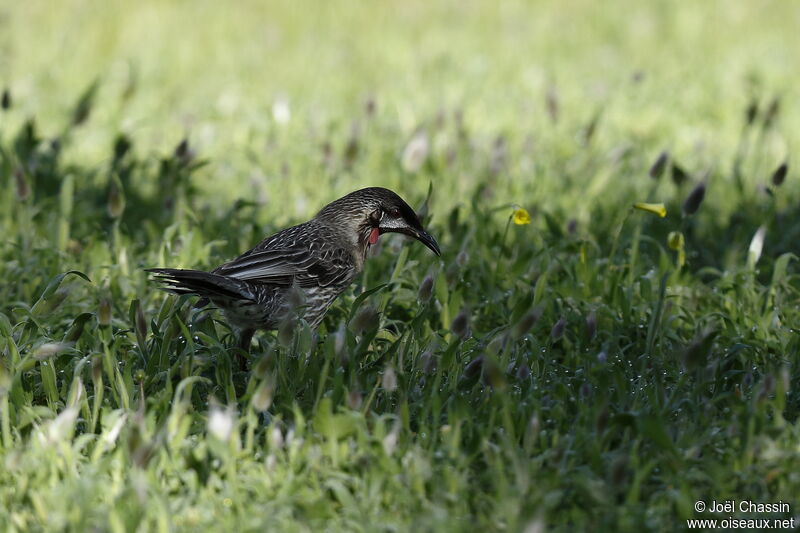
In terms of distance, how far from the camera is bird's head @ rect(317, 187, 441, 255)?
5117 millimetres

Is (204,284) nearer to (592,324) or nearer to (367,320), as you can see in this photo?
(367,320)

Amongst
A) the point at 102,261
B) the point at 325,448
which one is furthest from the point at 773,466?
the point at 102,261

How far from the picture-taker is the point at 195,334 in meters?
4.47

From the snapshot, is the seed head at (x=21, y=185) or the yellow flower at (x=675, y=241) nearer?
the yellow flower at (x=675, y=241)

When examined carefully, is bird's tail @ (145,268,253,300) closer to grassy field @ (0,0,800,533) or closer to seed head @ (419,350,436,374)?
grassy field @ (0,0,800,533)

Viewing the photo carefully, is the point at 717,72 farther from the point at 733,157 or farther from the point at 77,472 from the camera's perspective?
the point at 77,472

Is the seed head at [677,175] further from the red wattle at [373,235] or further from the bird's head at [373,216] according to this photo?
the red wattle at [373,235]

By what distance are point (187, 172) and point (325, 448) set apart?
3038 millimetres

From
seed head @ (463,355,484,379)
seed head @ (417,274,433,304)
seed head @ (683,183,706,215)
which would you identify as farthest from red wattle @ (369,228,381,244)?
seed head @ (683,183,706,215)

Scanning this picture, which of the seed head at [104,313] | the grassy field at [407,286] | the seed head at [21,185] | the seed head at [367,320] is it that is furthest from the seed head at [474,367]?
the seed head at [21,185]

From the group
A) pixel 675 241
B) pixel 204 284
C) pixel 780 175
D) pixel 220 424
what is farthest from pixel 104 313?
pixel 780 175

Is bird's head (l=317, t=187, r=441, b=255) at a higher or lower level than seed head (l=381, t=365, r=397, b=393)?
higher

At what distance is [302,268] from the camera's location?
4680mm

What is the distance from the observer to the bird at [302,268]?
14.5ft
